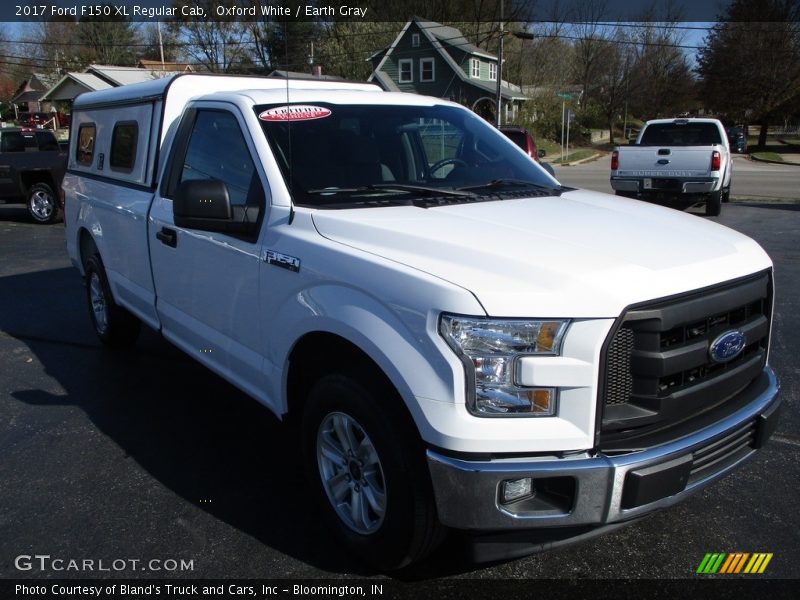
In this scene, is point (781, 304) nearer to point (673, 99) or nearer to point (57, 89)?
point (57, 89)

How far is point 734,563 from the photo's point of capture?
9.65 ft

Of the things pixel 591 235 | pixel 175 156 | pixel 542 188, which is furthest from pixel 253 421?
pixel 591 235

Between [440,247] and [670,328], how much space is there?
2.83 ft

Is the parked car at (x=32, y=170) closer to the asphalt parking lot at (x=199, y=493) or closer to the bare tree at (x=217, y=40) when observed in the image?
the bare tree at (x=217, y=40)

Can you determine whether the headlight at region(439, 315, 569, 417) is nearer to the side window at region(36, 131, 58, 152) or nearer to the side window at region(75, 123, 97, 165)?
the side window at region(75, 123, 97, 165)

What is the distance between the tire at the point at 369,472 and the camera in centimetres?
252

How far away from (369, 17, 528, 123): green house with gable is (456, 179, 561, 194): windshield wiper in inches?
1694

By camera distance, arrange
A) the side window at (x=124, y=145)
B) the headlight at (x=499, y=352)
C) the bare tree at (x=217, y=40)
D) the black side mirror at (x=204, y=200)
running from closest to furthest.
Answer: the headlight at (x=499, y=352) < the black side mirror at (x=204, y=200) < the side window at (x=124, y=145) < the bare tree at (x=217, y=40)

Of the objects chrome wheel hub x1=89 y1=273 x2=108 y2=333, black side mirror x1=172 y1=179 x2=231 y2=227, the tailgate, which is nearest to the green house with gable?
the tailgate

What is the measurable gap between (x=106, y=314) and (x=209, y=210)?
3111 mm

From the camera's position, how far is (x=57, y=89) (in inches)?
1791

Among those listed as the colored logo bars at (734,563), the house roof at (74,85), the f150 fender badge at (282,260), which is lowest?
the colored logo bars at (734,563)

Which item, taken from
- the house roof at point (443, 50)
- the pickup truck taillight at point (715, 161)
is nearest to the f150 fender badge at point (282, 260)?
the pickup truck taillight at point (715, 161)

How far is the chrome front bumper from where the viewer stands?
7.52ft
